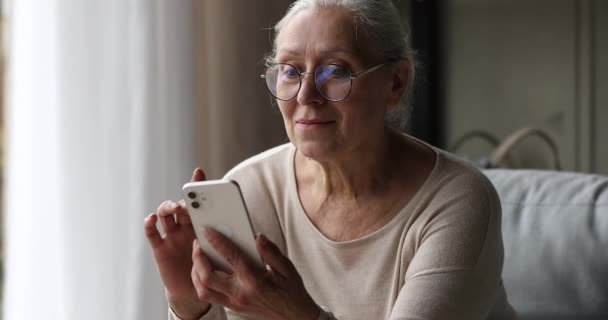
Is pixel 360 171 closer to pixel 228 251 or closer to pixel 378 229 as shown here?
pixel 378 229

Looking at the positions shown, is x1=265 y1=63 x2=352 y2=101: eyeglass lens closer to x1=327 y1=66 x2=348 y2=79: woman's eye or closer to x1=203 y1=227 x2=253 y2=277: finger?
x1=327 y1=66 x2=348 y2=79: woman's eye

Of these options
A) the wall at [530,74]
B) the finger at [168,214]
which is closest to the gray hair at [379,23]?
the finger at [168,214]

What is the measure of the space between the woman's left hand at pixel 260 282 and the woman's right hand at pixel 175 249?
91 millimetres

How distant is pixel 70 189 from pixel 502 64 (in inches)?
64.2

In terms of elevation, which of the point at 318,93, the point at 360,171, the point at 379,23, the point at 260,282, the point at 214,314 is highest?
the point at 379,23

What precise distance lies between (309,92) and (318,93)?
0.02 metres

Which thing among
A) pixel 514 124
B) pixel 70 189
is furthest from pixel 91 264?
pixel 514 124

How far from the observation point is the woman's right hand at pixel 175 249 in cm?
136

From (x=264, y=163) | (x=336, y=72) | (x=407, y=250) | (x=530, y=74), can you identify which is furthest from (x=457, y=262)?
(x=530, y=74)

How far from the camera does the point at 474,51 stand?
3020mm

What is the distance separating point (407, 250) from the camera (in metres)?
1.45

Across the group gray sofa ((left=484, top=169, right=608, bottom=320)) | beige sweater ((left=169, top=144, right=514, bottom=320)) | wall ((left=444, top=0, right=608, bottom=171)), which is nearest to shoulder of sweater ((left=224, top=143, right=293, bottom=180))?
beige sweater ((left=169, top=144, right=514, bottom=320))

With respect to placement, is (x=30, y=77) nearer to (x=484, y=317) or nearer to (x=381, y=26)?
(x=381, y=26)

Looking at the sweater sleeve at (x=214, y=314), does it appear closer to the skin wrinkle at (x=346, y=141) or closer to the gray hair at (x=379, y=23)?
the skin wrinkle at (x=346, y=141)
